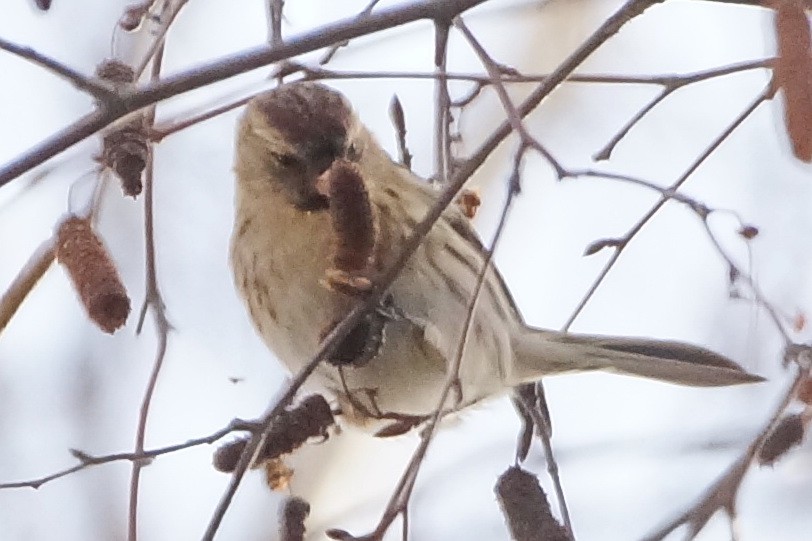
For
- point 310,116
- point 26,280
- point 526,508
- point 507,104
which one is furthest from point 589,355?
point 26,280

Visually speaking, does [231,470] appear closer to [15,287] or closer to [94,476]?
[15,287]

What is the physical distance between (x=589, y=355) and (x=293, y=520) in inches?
36.3

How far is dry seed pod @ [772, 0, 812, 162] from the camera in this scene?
3.37ft

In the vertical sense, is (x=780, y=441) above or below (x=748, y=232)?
below

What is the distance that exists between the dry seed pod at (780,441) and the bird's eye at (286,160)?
0.75 metres

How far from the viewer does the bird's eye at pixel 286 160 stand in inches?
72.4

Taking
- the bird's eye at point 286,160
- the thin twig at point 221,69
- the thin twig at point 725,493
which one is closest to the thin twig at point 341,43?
the thin twig at point 221,69

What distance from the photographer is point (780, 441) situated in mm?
1442

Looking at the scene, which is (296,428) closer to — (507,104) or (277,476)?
(277,476)

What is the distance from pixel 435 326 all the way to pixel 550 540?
2.10 ft

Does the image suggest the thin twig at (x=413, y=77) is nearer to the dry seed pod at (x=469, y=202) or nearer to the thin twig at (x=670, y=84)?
the thin twig at (x=670, y=84)

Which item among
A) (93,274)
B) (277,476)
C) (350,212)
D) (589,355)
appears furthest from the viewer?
(589,355)

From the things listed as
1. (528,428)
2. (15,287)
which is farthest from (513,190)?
(528,428)

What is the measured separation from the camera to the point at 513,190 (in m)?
1.21
